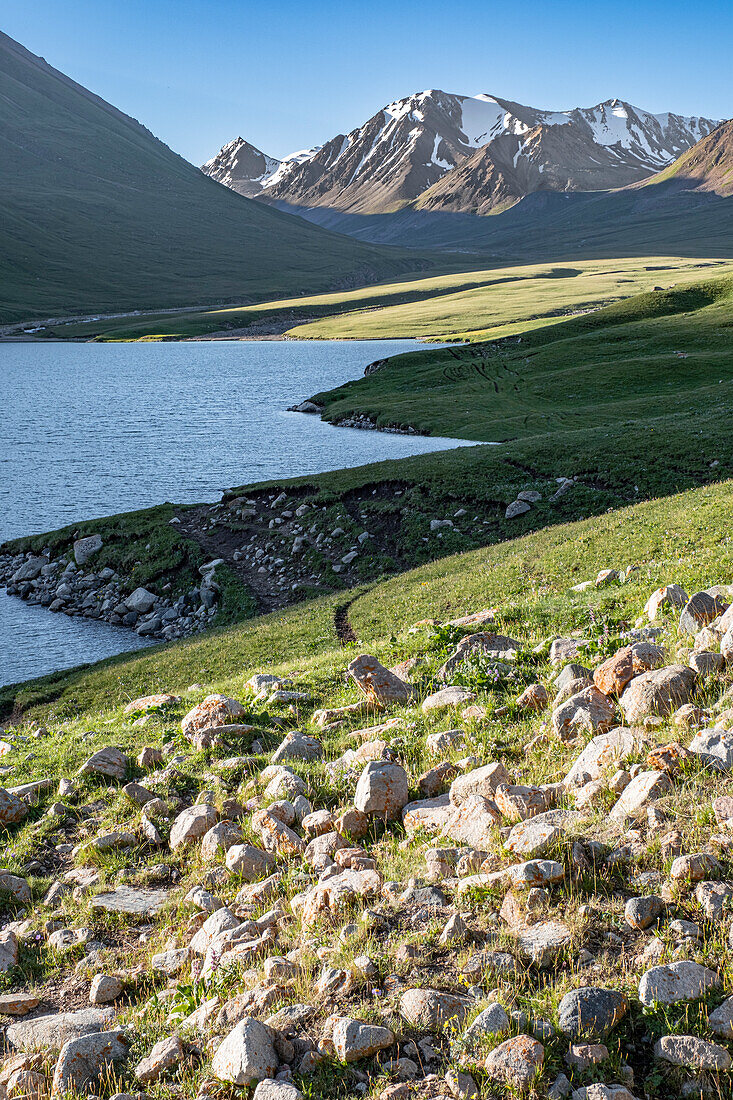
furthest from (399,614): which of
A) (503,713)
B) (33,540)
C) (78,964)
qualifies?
(33,540)

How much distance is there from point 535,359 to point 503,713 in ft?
307

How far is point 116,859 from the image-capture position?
10852 millimetres

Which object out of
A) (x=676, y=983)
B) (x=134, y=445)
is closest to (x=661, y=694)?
(x=676, y=983)

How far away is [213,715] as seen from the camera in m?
14.9

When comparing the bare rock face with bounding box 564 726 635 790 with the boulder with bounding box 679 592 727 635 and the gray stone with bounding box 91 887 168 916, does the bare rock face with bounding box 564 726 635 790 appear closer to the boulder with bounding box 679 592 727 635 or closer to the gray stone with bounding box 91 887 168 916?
the boulder with bounding box 679 592 727 635

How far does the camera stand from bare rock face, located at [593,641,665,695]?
37.2 ft

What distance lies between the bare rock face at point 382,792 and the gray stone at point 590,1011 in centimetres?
419

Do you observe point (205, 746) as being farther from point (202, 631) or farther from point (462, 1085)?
point (202, 631)

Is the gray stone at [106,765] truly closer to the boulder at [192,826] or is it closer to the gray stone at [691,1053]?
the boulder at [192,826]

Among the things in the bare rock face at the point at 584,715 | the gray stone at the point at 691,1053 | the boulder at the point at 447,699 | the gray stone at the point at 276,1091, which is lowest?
the gray stone at the point at 276,1091

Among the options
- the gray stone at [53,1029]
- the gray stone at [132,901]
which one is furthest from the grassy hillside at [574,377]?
the gray stone at [53,1029]

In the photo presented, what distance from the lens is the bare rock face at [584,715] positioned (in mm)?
10703

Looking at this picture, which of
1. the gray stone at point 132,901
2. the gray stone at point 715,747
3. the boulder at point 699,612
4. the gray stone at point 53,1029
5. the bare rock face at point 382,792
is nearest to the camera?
the gray stone at point 53,1029

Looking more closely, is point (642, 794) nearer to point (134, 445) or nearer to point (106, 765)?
point (106, 765)
